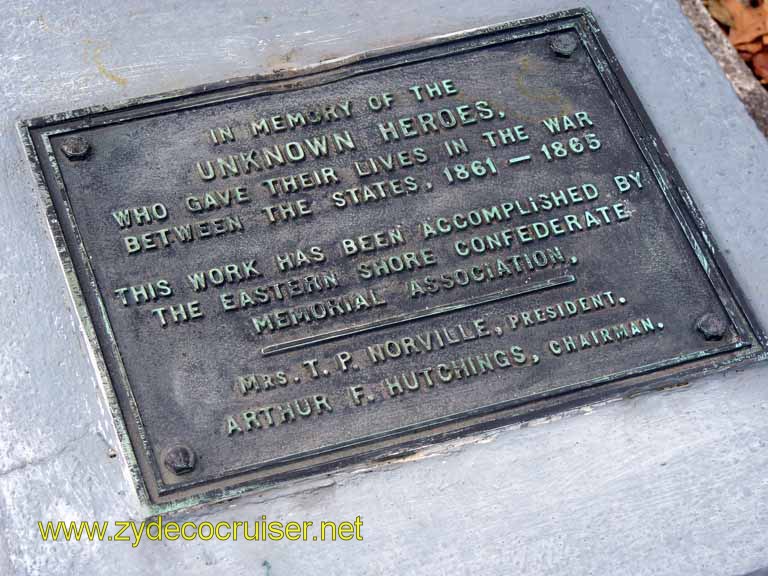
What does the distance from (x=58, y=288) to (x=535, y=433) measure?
1601 mm

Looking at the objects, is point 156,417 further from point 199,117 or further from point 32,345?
point 199,117

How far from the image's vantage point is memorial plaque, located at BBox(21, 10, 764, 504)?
10.5 feet

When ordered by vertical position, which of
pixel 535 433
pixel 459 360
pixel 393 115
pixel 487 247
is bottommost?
pixel 535 433

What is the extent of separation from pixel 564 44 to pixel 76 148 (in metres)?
1.80

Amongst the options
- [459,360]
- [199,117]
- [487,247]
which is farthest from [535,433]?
[199,117]

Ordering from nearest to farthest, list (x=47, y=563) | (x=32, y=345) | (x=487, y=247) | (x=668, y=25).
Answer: (x=47, y=563) < (x=32, y=345) < (x=487, y=247) < (x=668, y=25)

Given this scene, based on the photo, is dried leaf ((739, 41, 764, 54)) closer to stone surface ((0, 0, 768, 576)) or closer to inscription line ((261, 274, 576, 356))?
stone surface ((0, 0, 768, 576))

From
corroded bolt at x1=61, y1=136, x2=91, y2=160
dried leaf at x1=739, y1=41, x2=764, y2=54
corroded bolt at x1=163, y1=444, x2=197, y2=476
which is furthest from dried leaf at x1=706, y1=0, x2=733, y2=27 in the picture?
corroded bolt at x1=163, y1=444, x2=197, y2=476

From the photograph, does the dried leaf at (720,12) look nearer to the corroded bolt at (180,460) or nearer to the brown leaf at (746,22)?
the brown leaf at (746,22)

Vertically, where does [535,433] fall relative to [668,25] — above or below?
below

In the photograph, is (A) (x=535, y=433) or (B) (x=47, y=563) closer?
(B) (x=47, y=563)

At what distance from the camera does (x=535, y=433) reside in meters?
3.30

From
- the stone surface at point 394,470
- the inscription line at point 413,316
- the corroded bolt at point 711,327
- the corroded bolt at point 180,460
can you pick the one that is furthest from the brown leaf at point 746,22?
the corroded bolt at point 180,460

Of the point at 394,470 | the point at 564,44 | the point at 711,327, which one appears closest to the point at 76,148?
the point at 394,470
